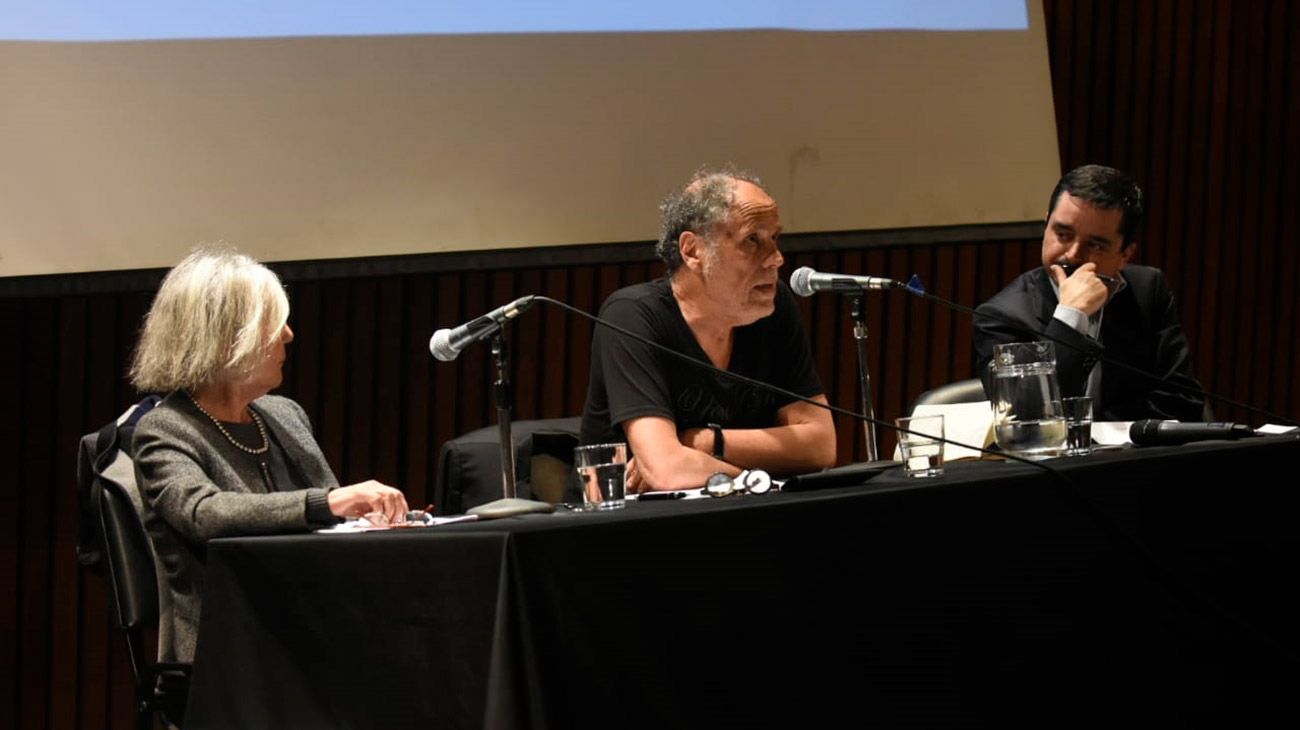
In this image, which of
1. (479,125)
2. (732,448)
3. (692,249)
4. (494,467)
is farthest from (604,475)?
(479,125)

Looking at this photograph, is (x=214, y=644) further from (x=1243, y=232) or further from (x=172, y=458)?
(x=1243, y=232)

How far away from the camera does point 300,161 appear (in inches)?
157

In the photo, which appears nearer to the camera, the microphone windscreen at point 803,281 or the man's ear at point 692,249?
the microphone windscreen at point 803,281

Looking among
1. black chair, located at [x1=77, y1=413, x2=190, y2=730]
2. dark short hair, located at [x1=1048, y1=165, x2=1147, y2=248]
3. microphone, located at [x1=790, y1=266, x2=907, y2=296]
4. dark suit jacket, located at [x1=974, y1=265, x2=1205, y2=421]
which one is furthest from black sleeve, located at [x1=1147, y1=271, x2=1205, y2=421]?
black chair, located at [x1=77, y1=413, x2=190, y2=730]

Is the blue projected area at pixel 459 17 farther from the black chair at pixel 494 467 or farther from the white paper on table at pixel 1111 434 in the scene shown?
the white paper on table at pixel 1111 434

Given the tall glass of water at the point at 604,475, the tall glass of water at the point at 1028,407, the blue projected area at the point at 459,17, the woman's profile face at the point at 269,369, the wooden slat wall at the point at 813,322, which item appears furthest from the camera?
the wooden slat wall at the point at 813,322

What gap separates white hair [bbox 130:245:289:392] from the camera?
2.75m

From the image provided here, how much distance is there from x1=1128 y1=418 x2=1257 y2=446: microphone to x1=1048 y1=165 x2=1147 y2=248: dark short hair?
2.91 ft

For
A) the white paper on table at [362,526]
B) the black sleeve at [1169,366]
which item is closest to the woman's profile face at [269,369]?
the white paper on table at [362,526]

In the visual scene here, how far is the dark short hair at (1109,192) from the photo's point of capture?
11.2 feet

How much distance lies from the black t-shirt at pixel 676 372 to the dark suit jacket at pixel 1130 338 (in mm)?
448

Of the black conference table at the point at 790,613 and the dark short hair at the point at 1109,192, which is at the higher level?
the dark short hair at the point at 1109,192

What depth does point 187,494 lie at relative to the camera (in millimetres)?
2477

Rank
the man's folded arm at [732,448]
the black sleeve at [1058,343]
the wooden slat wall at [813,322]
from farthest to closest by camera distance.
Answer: the wooden slat wall at [813,322] → the black sleeve at [1058,343] → the man's folded arm at [732,448]
